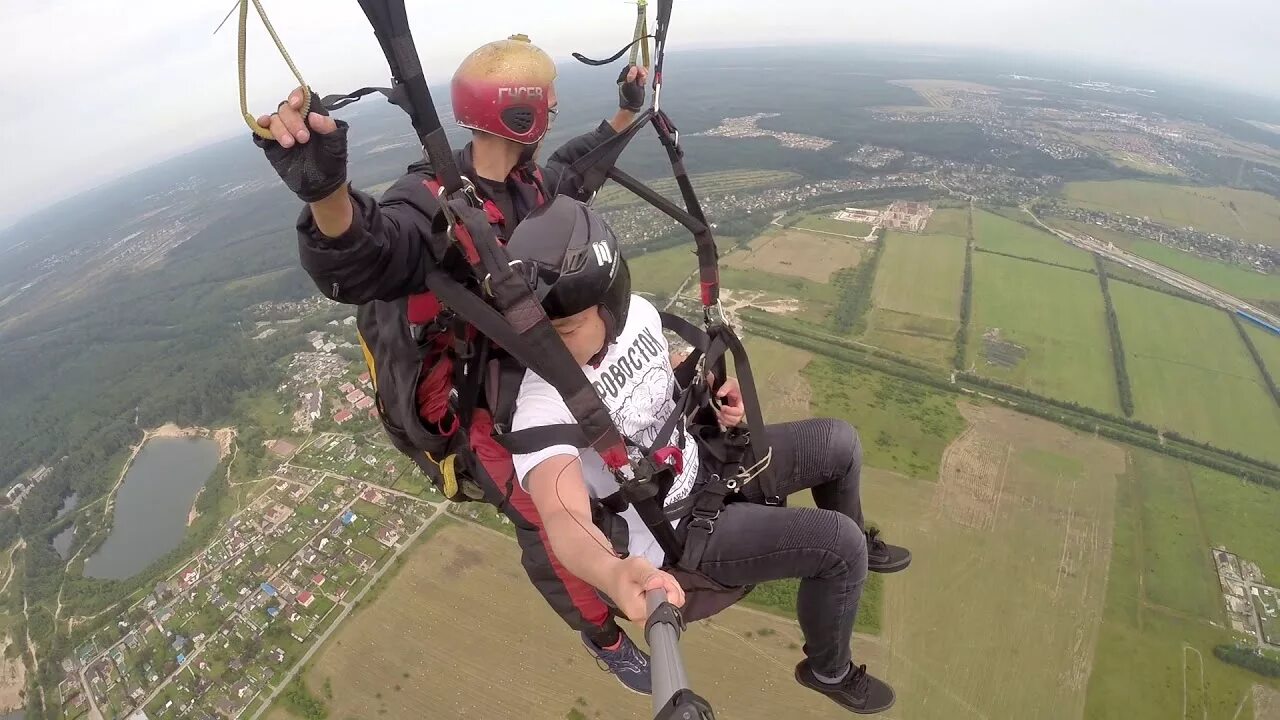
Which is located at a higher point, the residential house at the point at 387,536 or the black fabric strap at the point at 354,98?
the black fabric strap at the point at 354,98

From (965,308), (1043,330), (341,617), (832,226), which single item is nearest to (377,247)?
(341,617)

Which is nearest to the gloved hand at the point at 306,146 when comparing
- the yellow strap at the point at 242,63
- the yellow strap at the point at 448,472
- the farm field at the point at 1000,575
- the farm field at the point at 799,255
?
the yellow strap at the point at 242,63

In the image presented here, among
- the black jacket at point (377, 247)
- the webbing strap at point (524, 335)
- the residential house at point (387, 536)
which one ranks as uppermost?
the black jacket at point (377, 247)

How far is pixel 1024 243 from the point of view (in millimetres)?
38906

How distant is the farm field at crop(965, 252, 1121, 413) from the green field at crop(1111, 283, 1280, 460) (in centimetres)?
132

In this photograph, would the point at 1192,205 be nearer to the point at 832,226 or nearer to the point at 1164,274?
the point at 1164,274

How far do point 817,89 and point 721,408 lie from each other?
123356 mm

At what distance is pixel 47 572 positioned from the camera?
23.8 meters

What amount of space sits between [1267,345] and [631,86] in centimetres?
4227

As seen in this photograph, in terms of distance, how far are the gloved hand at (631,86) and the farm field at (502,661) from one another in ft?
46.2

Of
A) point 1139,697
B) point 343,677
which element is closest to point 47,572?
point 343,677

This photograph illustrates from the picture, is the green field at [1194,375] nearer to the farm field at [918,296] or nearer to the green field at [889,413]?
the farm field at [918,296]

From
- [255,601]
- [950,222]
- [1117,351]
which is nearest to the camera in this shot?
[255,601]

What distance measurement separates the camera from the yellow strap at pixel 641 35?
262 cm
